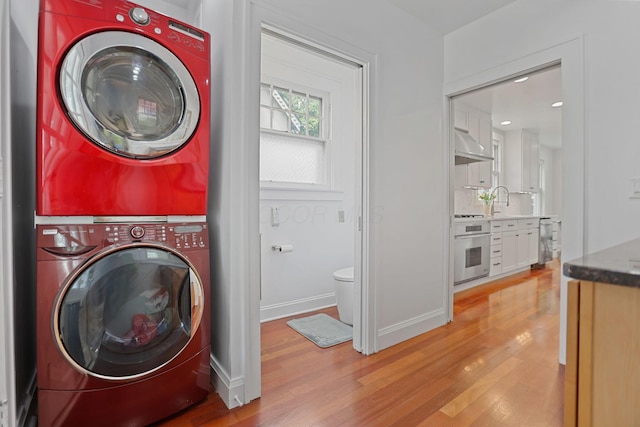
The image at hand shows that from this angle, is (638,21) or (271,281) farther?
(271,281)

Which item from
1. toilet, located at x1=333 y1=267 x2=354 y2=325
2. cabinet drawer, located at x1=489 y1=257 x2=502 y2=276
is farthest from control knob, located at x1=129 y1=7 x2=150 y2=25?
cabinet drawer, located at x1=489 y1=257 x2=502 y2=276

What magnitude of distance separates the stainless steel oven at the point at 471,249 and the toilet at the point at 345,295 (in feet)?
5.03

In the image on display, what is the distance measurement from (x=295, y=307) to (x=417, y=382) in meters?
1.39

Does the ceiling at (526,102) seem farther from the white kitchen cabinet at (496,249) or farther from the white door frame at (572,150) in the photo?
the white kitchen cabinet at (496,249)

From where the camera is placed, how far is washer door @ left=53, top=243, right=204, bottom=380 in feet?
3.97

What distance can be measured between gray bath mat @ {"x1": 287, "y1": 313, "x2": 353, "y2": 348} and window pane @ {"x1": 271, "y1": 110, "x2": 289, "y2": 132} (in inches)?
70.4

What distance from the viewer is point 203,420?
57.4 inches

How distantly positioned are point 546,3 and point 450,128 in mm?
1002

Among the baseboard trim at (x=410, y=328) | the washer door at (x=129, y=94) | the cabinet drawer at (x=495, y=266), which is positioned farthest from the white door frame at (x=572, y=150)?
the washer door at (x=129, y=94)

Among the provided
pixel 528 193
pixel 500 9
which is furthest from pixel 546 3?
pixel 528 193

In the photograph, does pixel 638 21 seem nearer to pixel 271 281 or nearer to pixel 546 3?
pixel 546 3

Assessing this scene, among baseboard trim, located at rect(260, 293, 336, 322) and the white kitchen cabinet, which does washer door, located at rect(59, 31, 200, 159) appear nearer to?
baseboard trim, located at rect(260, 293, 336, 322)

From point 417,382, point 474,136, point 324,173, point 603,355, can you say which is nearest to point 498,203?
point 474,136

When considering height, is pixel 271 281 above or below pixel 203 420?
above
